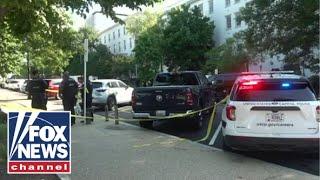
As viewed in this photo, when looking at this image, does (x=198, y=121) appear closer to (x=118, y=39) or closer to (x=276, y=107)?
(x=276, y=107)

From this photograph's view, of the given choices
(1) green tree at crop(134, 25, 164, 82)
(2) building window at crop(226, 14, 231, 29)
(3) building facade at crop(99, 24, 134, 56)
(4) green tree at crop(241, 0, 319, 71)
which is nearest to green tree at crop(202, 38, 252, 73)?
(2) building window at crop(226, 14, 231, 29)

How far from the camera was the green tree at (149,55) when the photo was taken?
68.1 meters

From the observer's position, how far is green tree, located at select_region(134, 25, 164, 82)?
223 feet

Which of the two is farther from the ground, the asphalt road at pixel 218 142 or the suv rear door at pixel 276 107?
the suv rear door at pixel 276 107

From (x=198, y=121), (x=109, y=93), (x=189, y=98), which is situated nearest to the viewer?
(x=189, y=98)

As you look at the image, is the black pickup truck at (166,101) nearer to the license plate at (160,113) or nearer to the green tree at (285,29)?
the license plate at (160,113)

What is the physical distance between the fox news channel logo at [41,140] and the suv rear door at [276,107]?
4.35m

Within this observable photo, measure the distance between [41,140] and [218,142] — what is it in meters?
7.16

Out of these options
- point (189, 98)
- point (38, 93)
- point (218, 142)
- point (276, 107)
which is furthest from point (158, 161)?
point (38, 93)

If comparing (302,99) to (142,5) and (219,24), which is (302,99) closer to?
(142,5)

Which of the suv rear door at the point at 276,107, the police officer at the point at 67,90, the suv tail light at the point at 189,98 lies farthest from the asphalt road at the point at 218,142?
the police officer at the point at 67,90

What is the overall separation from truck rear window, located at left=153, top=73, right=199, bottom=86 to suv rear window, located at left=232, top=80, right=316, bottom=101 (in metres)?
7.13

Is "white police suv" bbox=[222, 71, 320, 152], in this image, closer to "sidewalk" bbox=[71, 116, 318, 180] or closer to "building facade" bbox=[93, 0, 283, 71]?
"sidewalk" bbox=[71, 116, 318, 180]

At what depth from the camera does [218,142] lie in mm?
13180
